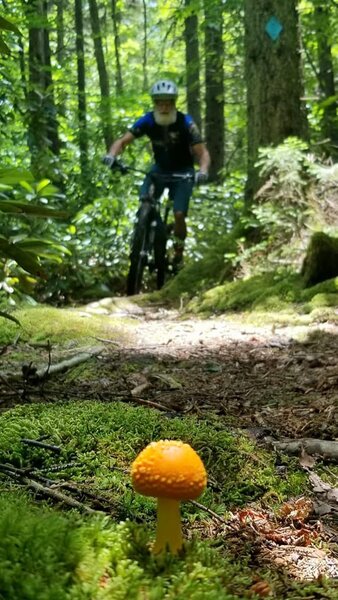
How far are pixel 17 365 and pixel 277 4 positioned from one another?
19.3ft

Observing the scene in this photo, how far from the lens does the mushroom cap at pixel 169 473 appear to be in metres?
1.31

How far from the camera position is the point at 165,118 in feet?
26.9

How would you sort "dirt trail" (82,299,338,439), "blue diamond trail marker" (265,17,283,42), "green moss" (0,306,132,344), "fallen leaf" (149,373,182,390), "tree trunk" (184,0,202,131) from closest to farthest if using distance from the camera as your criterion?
"dirt trail" (82,299,338,439) → "fallen leaf" (149,373,182,390) → "green moss" (0,306,132,344) → "blue diamond trail marker" (265,17,283,42) → "tree trunk" (184,0,202,131)

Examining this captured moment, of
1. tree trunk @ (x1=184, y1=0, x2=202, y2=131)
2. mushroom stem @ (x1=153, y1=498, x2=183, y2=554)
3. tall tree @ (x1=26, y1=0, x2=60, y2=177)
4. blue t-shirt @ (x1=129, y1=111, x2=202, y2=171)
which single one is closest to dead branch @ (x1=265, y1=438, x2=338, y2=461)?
mushroom stem @ (x1=153, y1=498, x2=183, y2=554)

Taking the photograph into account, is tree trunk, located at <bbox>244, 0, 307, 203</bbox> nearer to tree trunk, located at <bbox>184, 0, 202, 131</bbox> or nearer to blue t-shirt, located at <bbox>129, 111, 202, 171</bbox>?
blue t-shirt, located at <bbox>129, 111, 202, 171</bbox>

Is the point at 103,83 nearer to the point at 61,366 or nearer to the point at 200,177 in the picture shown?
the point at 200,177

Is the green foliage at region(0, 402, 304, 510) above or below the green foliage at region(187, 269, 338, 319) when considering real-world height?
below

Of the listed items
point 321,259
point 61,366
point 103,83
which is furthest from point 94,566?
point 103,83

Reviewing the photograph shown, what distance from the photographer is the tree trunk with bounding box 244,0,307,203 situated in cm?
733

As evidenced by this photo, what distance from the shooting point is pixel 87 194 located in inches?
430

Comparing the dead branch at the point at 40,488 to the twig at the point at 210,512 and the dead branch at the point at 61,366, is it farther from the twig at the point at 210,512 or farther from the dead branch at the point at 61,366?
the dead branch at the point at 61,366

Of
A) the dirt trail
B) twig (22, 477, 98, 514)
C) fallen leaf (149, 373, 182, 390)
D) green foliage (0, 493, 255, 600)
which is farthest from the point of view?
fallen leaf (149, 373, 182, 390)

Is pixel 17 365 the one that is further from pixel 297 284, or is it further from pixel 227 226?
pixel 227 226

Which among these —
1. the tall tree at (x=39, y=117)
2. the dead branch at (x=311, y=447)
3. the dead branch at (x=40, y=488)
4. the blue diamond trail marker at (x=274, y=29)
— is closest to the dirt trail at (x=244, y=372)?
the dead branch at (x=311, y=447)
